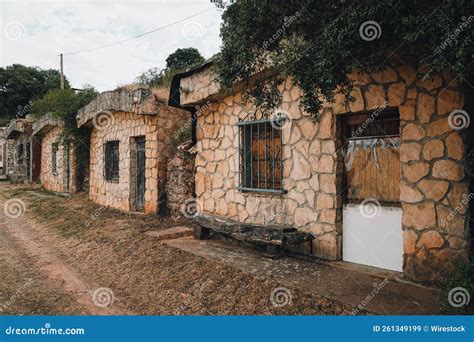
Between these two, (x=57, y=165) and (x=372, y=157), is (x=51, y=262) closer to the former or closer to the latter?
(x=372, y=157)

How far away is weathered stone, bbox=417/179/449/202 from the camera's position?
4.39 m

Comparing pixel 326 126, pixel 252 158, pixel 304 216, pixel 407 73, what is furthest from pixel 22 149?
pixel 407 73

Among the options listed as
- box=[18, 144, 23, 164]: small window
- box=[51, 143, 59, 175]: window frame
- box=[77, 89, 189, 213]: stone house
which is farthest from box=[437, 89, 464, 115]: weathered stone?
box=[18, 144, 23, 164]: small window

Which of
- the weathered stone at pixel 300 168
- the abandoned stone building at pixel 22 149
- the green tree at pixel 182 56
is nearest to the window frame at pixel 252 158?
the weathered stone at pixel 300 168

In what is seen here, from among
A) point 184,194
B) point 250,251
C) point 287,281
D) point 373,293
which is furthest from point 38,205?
point 373,293

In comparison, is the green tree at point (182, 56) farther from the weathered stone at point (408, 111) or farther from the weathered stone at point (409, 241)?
the weathered stone at point (409, 241)

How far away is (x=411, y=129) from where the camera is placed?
15.3ft

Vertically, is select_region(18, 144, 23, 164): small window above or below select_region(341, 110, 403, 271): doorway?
above

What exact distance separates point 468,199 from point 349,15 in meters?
2.54

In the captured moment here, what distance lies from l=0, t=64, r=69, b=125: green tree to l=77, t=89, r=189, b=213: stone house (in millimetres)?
25736

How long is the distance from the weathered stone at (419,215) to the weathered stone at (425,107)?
1081 mm

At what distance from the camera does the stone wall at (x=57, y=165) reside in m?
16.1

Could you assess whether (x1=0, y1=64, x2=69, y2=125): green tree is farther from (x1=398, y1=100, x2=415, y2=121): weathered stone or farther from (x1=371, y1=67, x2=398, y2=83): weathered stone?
(x1=398, y1=100, x2=415, y2=121): weathered stone

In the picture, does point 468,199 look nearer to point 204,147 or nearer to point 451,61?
point 451,61
